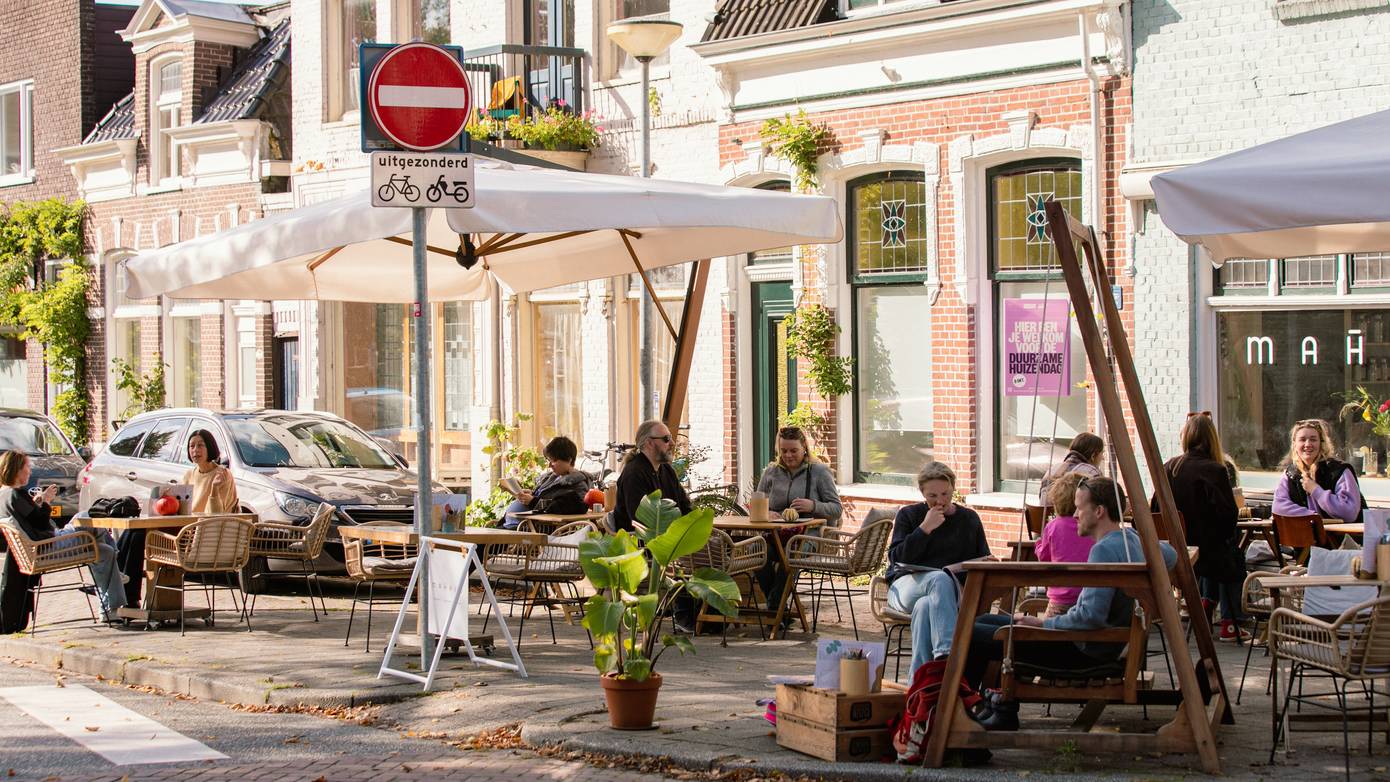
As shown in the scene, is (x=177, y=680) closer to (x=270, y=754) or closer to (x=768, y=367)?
(x=270, y=754)

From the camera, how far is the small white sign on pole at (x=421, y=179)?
921cm

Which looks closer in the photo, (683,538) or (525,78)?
(683,538)

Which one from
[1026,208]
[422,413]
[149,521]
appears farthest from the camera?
[1026,208]

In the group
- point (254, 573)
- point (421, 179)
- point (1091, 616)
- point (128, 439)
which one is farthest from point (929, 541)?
point (128, 439)

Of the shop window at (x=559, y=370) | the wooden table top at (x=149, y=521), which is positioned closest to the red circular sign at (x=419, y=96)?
the wooden table top at (x=149, y=521)

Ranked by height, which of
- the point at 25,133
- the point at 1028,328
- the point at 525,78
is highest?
the point at 25,133

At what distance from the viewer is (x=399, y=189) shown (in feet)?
30.3

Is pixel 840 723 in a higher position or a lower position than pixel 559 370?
lower

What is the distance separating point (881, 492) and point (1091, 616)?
8.36m

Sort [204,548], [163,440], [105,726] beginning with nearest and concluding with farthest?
[105,726] → [204,548] → [163,440]

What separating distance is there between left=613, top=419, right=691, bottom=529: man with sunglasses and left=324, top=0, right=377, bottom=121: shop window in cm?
1278

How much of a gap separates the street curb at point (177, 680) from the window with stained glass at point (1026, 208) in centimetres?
747

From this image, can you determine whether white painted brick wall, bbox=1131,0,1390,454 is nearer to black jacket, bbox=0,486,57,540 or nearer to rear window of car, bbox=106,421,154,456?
black jacket, bbox=0,486,57,540

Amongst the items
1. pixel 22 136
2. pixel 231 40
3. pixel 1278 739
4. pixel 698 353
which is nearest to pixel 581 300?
pixel 698 353
